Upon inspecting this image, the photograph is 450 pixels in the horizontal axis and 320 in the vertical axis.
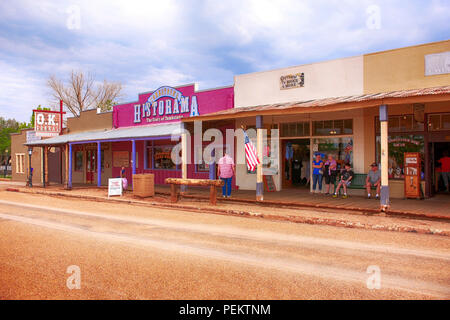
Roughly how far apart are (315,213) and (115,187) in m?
8.96

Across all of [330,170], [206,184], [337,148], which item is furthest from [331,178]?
[206,184]

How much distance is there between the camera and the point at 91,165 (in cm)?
2456

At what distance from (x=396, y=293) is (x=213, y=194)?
27.8 feet

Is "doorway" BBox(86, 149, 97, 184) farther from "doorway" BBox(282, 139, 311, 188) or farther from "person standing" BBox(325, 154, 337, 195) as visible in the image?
"person standing" BBox(325, 154, 337, 195)

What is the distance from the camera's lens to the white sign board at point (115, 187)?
610 inches

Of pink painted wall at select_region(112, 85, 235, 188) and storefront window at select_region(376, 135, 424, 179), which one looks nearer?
storefront window at select_region(376, 135, 424, 179)

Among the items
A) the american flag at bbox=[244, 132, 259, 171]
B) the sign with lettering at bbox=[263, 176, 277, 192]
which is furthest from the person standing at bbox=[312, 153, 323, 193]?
the american flag at bbox=[244, 132, 259, 171]

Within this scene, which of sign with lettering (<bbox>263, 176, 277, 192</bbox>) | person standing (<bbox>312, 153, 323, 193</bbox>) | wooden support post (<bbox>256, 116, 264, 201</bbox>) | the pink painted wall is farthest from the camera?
the pink painted wall

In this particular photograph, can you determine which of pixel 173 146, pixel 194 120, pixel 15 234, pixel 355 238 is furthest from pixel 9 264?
pixel 173 146

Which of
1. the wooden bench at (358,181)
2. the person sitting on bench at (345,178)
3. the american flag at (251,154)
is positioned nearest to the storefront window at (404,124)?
the wooden bench at (358,181)

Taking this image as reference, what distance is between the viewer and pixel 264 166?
1620 centimetres

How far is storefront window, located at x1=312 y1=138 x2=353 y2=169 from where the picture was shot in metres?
13.6

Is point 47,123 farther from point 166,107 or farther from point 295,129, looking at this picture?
point 295,129

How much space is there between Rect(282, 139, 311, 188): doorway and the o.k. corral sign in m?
16.9
